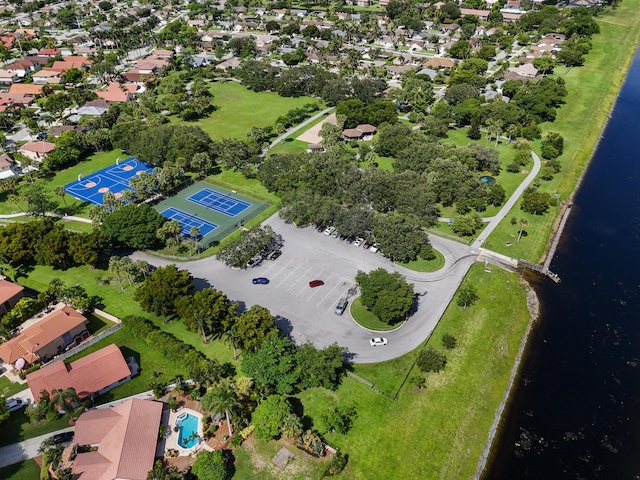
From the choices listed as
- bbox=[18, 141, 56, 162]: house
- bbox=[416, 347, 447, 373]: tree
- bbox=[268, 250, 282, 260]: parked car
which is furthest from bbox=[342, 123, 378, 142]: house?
bbox=[18, 141, 56, 162]: house

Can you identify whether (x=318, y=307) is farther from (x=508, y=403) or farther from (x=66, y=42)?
(x=66, y=42)

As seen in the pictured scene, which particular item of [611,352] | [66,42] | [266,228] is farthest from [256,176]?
[66,42]

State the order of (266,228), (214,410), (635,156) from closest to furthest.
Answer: (214,410), (266,228), (635,156)

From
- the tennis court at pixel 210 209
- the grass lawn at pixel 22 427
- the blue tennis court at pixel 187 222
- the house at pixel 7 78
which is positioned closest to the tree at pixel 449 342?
the tennis court at pixel 210 209

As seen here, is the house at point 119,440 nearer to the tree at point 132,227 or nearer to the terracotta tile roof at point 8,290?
the terracotta tile roof at point 8,290

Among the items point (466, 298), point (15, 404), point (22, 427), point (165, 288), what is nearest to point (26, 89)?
point (165, 288)
